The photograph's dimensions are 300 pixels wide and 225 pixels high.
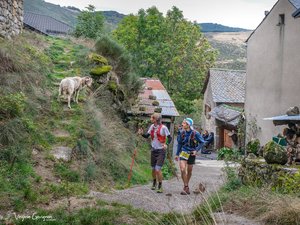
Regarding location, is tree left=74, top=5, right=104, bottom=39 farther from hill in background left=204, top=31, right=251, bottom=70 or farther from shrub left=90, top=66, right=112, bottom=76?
hill in background left=204, top=31, right=251, bottom=70

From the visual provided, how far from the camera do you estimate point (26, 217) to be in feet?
16.5

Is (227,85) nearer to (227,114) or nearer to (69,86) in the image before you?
(227,114)

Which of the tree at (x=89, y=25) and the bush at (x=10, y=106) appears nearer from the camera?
the bush at (x=10, y=106)

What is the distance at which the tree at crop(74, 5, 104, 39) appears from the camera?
2372 cm

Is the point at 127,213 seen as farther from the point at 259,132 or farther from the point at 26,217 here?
the point at 259,132

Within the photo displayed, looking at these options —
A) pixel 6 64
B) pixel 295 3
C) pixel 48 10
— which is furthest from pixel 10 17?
pixel 48 10

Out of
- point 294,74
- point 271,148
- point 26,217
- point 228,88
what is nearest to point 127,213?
point 26,217

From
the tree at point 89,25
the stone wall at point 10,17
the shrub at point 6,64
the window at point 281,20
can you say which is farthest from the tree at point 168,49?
the shrub at point 6,64

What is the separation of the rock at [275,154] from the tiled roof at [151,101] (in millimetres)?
8218

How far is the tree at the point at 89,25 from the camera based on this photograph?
934 inches

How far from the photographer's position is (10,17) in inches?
504

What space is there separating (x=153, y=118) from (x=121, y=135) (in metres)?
3.93

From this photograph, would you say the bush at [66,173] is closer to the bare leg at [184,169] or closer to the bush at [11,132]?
the bush at [11,132]

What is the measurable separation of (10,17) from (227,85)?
25900 mm
